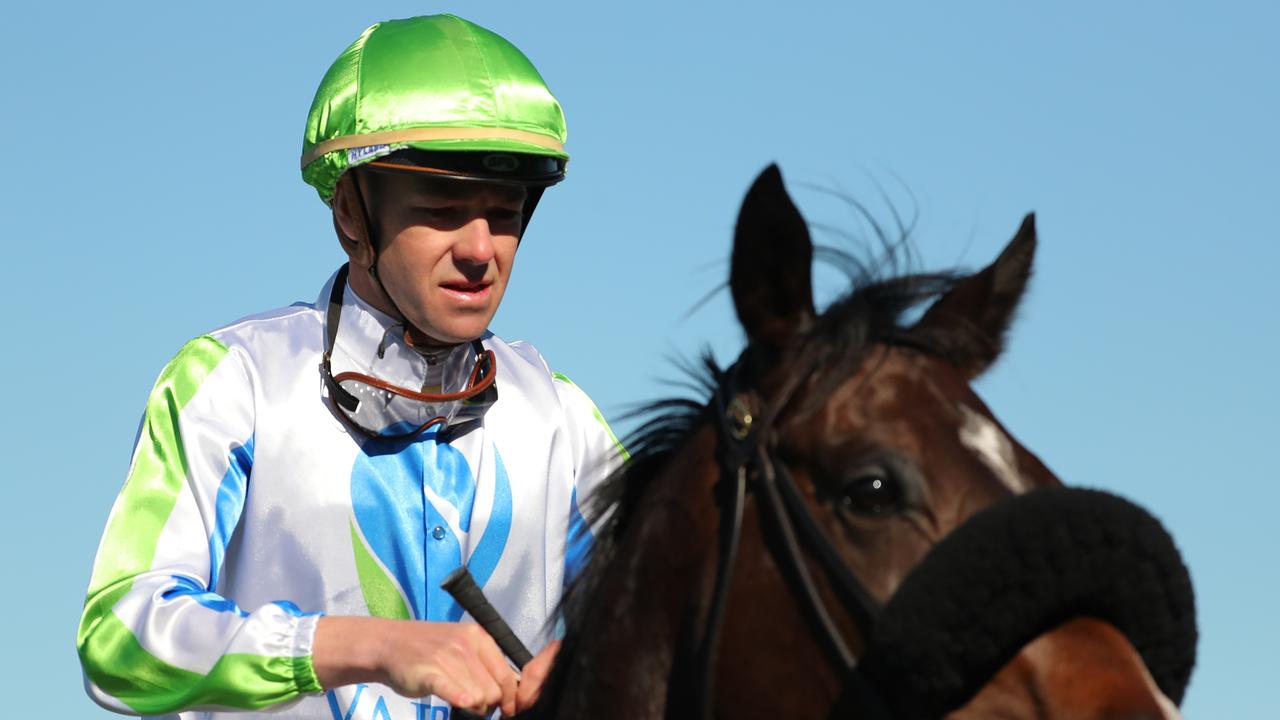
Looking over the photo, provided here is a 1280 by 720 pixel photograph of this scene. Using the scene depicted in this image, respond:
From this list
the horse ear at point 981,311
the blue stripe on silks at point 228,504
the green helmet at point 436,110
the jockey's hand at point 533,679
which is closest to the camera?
the horse ear at point 981,311

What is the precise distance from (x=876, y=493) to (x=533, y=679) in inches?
39.6

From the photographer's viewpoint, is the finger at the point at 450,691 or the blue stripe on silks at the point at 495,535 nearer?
the finger at the point at 450,691

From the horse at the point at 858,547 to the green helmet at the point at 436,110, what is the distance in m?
1.13

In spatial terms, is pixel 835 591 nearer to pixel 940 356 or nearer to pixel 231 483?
pixel 940 356

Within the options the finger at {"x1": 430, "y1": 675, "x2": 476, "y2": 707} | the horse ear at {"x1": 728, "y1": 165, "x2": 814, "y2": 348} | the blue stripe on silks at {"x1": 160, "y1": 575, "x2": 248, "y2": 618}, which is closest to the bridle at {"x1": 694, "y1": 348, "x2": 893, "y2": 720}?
the horse ear at {"x1": 728, "y1": 165, "x2": 814, "y2": 348}

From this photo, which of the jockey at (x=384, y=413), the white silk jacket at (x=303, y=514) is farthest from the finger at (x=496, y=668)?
the jockey at (x=384, y=413)

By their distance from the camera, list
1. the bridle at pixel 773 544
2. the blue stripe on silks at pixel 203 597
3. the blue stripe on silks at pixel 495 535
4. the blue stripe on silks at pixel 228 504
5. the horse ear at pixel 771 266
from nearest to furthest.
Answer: the bridle at pixel 773 544 < the horse ear at pixel 771 266 < the blue stripe on silks at pixel 203 597 < the blue stripe on silks at pixel 228 504 < the blue stripe on silks at pixel 495 535

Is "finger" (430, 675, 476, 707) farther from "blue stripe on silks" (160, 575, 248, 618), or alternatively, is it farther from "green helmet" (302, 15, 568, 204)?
"green helmet" (302, 15, 568, 204)

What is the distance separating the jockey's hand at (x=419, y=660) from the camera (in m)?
3.21

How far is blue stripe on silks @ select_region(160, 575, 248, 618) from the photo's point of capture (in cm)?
362

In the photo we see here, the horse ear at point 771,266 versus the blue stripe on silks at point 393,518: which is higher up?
the horse ear at point 771,266

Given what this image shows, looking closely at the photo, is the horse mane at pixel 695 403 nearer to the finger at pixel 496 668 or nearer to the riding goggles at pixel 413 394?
the finger at pixel 496 668

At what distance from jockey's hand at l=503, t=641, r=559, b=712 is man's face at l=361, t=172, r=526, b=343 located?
46.3 inches

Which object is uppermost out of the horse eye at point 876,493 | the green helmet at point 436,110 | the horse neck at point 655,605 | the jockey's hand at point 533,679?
the green helmet at point 436,110
